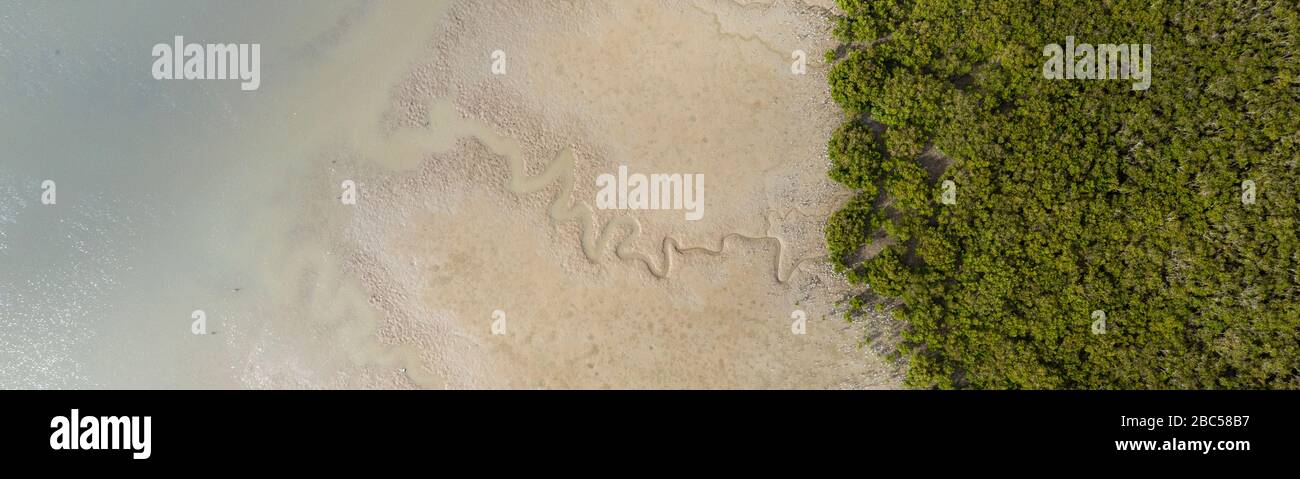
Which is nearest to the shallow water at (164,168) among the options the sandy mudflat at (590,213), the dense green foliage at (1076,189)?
the sandy mudflat at (590,213)

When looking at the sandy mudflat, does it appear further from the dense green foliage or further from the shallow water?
the dense green foliage

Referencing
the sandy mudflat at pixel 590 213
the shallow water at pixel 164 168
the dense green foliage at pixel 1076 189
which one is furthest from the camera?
the shallow water at pixel 164 168

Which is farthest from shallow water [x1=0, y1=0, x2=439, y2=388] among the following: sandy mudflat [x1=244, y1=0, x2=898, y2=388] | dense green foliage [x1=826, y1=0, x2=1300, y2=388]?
dense green foliage [x1=826, y1=0, x2=1300, y2=388]

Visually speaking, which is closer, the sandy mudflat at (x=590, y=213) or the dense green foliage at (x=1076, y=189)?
the dense green foliage at (x=1076, y=189)

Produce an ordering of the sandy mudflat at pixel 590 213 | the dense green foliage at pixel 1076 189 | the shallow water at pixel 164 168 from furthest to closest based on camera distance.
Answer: the shallow water at pixel 164 168, the sandy mudflat at pixel 590 213, the dense green foliage at pixel 1076 189

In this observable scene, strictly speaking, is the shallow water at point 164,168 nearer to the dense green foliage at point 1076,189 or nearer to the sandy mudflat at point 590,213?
the sandy mudflat at point 590,213

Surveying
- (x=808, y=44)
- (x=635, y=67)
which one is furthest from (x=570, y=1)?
(x=808, y=44)

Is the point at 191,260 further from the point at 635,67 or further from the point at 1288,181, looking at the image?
the point at 1288,181
